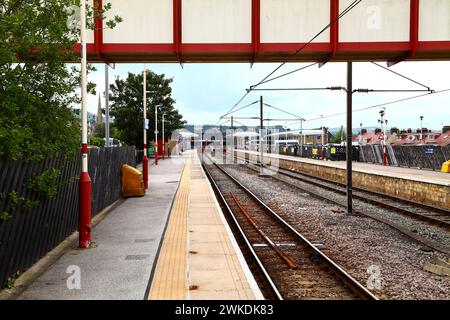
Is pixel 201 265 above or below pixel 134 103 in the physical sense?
below

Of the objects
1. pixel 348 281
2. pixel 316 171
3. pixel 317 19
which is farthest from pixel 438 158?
pixel 348 281

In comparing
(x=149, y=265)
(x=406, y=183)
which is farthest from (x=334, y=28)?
(x=406, y=183)

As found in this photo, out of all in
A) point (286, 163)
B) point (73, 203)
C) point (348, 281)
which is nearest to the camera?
point (348, 281)

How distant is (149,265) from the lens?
330 inches

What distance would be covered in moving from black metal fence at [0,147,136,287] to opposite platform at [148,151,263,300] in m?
2.28

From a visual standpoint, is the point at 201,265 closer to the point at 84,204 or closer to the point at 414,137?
the point at 84,204

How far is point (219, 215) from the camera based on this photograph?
15.0m

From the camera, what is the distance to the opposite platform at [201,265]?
6863mm

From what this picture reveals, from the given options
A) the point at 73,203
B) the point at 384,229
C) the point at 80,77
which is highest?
the point at 80,77

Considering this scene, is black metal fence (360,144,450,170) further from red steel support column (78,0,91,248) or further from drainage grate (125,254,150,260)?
red steel support column (78,0,91,248)

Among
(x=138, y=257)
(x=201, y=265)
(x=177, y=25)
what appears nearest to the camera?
(x=201, y=265)

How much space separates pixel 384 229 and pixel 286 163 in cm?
3636

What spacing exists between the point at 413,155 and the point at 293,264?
2788 cm
